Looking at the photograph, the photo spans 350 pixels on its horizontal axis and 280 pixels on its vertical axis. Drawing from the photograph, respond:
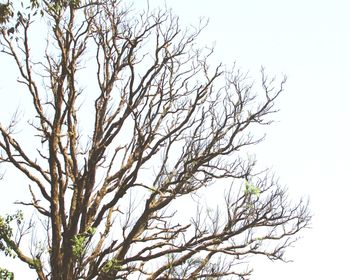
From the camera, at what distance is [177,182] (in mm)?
10875

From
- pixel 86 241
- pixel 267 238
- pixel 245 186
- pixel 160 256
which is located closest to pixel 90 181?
pixel 86 241

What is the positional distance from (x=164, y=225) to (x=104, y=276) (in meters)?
2.08

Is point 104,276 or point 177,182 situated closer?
point 104,276

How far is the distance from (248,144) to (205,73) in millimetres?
2032

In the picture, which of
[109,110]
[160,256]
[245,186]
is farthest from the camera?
[109,110]

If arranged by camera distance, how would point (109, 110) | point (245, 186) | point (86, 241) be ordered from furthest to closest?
1. point (109, 110)
2. point (245, 186)
3. point (86, 241)

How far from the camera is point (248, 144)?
11.7 m

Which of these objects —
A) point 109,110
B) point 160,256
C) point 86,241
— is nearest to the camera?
point 86,241

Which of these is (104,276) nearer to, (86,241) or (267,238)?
(86,241)

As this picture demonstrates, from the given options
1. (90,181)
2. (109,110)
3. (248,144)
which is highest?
(109,110)

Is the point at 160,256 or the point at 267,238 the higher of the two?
the point at 267,238

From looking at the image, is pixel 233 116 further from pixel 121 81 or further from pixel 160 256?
pixel 160 256

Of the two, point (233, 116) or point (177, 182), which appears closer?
point (177, 182)


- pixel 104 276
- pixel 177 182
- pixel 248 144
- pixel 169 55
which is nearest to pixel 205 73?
pixel 169 55
